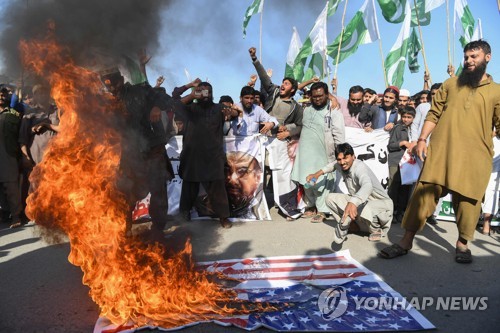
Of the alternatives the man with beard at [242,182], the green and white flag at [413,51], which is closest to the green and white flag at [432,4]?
the green and white flag at [413,51]

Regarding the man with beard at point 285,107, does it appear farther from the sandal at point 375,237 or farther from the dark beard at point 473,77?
the dark beard at point 473,77

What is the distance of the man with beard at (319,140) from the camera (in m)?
6.13

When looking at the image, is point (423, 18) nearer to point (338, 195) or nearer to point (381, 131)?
point (381, 131)

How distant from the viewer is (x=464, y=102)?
13.5ft

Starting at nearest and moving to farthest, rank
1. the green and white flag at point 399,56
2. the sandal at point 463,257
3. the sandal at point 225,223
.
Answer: the sandal at point 463,257 → the sandal at point 225,223 → the green and white flag at point 399,56

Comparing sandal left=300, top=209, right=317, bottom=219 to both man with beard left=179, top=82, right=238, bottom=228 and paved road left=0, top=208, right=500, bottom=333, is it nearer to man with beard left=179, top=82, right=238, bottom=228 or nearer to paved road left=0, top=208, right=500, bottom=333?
paved road left=0, top=208, right=500, bottom=333

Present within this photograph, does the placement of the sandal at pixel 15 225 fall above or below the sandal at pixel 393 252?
above

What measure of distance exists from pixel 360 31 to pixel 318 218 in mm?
6206

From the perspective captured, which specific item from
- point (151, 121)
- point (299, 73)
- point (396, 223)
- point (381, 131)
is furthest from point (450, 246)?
point (299, 73)

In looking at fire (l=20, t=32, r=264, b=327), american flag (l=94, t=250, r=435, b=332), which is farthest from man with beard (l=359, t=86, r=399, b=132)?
fire (l=20, t=32, r=264, b=327)

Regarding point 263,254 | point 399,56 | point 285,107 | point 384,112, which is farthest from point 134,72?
point 399,56

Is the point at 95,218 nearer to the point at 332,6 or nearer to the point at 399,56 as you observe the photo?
the point at 332,6

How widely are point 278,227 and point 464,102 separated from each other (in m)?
2.96

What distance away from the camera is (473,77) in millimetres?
4059
